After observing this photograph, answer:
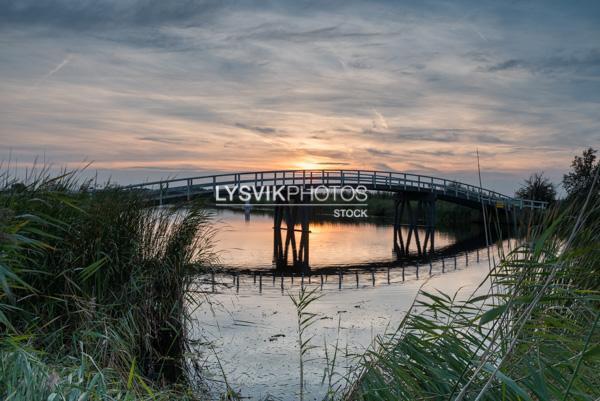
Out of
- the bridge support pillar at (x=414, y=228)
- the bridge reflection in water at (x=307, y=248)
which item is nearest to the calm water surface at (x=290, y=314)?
the bridge reflection in water at (x=307, y=248)

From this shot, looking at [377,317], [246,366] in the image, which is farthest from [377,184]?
[246,366]

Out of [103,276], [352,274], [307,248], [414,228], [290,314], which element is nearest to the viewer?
[103,276]

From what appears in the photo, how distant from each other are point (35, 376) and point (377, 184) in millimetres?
35066

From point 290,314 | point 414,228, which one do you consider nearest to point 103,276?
point 290,314

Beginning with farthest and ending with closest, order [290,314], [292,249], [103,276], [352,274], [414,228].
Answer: [414,228], [292,249], [352,274], [290,314], [103,276]

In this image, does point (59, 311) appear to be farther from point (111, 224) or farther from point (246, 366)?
point (246, 366)

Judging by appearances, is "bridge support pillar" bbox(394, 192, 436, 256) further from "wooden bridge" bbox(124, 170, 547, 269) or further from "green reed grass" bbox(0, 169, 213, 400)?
"green reed grass" bbox(0, 169, 213, 400)

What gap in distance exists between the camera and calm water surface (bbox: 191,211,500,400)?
28.3 ft

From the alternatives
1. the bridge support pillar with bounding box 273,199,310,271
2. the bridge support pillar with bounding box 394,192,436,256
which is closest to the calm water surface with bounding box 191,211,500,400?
the bridge support pillar with bounding box 273,199,310,271

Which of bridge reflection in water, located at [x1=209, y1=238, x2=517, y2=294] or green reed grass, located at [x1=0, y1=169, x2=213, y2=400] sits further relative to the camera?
bridge reflection in water, located at [x1=209, y1=238, x2=517, y2=294]

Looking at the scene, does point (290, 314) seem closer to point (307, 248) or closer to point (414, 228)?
point (307, 248)

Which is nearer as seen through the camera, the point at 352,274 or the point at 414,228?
the point at 352,274

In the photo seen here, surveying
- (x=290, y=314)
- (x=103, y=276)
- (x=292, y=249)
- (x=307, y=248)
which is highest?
(x=103, y=276)

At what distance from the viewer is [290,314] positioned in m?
13.6
